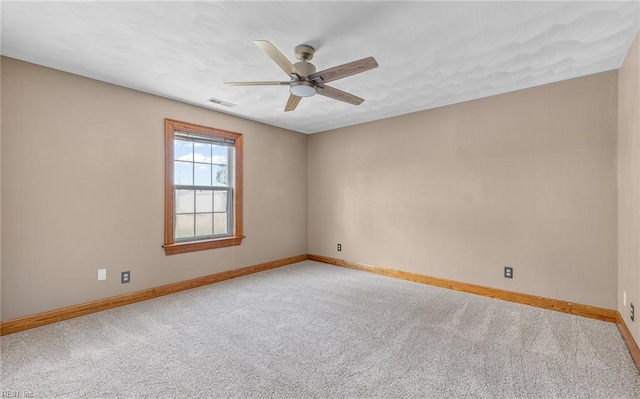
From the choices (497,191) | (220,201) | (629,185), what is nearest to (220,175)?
(220,201)

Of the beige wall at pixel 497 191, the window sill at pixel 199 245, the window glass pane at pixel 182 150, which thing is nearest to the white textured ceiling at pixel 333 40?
the beige wall at pixel 497 191

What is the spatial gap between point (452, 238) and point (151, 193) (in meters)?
3.89

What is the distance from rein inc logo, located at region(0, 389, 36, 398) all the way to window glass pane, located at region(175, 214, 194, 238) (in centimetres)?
218

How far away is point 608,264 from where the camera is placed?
9.71ft

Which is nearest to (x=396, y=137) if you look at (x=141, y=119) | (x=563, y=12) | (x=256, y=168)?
(x=256, y=168)

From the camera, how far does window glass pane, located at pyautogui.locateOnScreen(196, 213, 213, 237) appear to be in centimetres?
418

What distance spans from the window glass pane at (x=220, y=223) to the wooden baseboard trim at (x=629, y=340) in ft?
14.6

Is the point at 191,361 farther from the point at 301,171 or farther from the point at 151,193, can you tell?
the point at 301,171

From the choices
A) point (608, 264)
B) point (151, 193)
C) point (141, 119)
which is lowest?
point (608, 264)

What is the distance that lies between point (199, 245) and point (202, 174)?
100cm

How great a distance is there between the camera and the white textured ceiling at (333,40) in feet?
6.54

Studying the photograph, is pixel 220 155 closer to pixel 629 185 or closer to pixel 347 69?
pixel 347 69

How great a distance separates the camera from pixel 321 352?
2.34 meters

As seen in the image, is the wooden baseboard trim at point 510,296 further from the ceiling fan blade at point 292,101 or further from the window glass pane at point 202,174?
the ceiling fan blade at point 292,101
